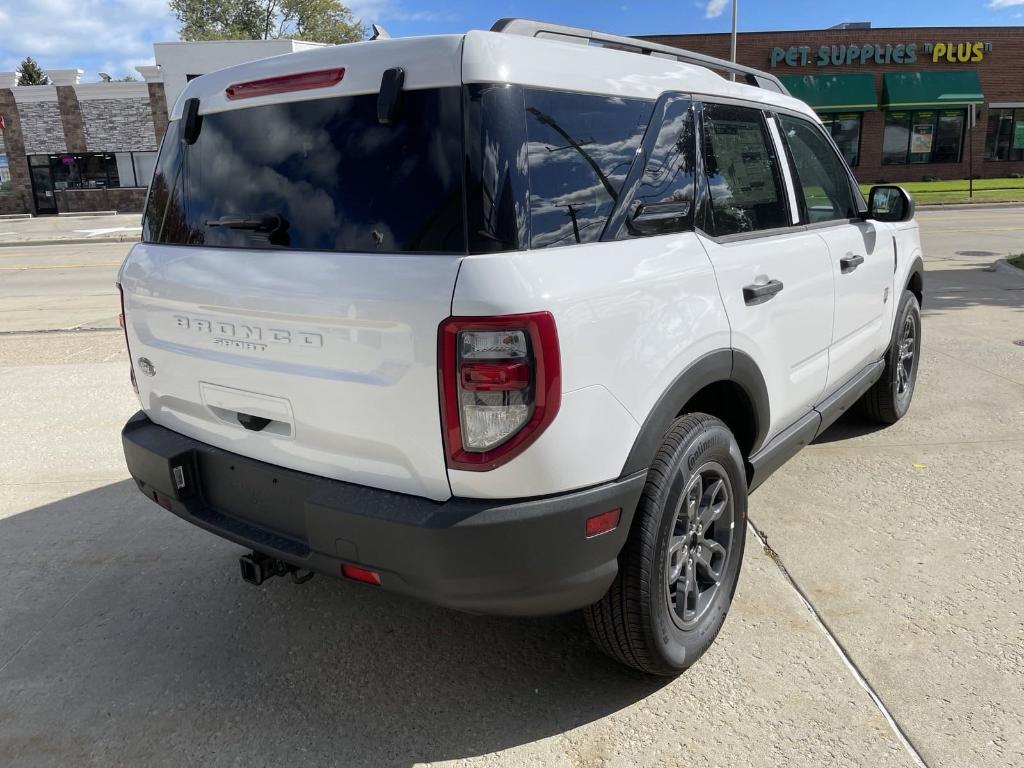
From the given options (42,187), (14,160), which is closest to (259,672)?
(42,187)

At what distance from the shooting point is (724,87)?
3.06m

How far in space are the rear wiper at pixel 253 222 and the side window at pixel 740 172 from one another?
4.84 feet

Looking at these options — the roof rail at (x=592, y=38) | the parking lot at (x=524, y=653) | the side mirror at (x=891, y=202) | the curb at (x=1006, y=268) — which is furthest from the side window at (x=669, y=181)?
the curb at (x=1006, y=268)

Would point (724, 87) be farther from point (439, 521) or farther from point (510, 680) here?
point (510, 680)

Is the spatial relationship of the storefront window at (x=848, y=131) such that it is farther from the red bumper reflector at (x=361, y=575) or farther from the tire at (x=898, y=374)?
the red bumper reflector at (x=361, y=575)

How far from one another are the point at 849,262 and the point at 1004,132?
125 ft

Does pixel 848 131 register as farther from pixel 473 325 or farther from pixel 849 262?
pixel 473 325

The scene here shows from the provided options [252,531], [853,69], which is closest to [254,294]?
[252,531]

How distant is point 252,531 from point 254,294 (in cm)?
76

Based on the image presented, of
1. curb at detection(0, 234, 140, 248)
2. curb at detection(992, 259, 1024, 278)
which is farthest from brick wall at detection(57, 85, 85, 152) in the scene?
curb at detection(992, 259, 1024, 278)

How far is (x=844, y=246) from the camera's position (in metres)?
3.71

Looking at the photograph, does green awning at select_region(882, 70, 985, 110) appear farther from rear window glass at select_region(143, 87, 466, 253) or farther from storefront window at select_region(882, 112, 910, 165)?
rear window glass at select_region(143, 87, 466, 253)

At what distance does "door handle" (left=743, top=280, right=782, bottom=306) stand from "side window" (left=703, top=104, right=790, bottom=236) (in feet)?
0.73

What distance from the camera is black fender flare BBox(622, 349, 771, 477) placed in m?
2.31
